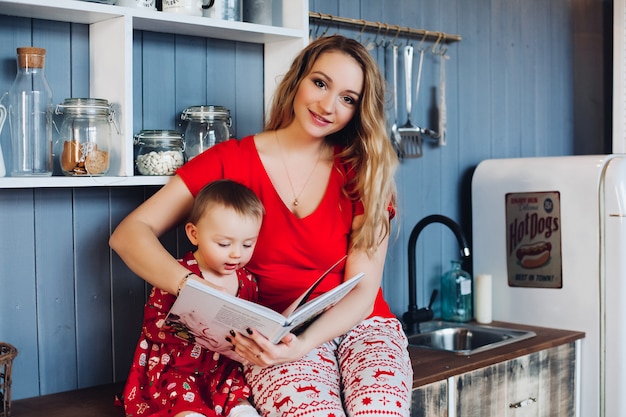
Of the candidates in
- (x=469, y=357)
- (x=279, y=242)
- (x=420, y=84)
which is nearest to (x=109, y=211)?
(x=279, y=242)

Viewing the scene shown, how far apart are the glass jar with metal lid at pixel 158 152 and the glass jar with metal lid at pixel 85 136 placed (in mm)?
125

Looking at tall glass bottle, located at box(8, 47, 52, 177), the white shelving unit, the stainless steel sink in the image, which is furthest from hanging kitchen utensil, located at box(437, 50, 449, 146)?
tall glass bottle, located at box(8, 47, 52, 177)

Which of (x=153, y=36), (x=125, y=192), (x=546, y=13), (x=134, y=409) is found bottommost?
(x=134, y=409)

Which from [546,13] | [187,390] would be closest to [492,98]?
[546,13]

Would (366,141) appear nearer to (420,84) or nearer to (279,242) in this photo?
(279,242)

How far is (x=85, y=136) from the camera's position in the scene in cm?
199

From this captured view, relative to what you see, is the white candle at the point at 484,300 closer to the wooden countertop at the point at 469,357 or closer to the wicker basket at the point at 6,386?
the wooden countertop at the point at 469,357

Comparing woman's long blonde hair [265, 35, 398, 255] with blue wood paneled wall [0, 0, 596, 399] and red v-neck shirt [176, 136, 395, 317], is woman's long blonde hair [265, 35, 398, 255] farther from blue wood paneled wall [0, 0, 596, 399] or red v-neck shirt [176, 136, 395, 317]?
blue wood paneled wall [0, 0, 596, 399]

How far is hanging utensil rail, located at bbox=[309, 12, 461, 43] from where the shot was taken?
8.77 feet

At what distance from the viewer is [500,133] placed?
3.39 meters

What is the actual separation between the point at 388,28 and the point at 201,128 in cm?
94

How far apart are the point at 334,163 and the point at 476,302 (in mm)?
1045

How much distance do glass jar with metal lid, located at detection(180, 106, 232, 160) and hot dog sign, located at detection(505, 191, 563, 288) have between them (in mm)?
1271

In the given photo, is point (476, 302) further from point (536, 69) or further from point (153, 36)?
point (153, 36)
